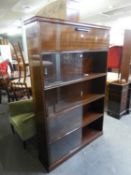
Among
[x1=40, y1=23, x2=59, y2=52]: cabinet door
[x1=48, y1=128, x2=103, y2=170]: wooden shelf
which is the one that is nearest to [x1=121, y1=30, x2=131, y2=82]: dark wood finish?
[x1=48, y1=128, x2=103, y2=170]: wooden shelf

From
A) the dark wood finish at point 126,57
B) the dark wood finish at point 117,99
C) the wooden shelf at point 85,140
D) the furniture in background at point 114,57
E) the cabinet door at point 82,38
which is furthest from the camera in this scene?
the furniture in background at point 114,57

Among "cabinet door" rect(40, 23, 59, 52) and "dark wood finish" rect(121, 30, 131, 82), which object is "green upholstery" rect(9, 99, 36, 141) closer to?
"cabinet door" rect(40, 23, 59, 52)

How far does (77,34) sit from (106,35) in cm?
54

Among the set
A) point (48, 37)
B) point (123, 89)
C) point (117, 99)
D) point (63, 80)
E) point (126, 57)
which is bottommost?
point (117, 99)

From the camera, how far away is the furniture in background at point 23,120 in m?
1.93

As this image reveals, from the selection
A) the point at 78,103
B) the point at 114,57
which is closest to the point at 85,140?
the point at 78,103

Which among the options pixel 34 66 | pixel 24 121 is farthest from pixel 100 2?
pixel 24 121

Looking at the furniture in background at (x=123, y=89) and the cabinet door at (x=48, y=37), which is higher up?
the cabinet door at (x=48, y=37)

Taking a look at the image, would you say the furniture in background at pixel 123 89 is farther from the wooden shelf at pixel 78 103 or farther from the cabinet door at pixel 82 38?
the cabinet door at pixel 82 38

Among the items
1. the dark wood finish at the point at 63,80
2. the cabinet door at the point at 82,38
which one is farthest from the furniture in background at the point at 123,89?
the cabinet door at the point at 82,38

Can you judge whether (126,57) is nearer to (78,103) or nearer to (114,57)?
(78,103)

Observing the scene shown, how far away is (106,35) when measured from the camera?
6.14 feet

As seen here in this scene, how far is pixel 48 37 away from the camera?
1310 millimetres

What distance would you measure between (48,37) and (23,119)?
47.6 inches
